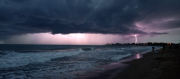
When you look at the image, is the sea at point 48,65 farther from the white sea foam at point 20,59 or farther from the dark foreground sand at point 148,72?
the dark foreground sand at point 148,72

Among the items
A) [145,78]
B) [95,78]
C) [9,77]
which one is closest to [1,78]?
[9,77]

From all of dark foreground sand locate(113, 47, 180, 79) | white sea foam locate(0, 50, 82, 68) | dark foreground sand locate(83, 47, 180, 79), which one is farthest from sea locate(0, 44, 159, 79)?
dark foreground sand locate(113, 47, 180, 79)

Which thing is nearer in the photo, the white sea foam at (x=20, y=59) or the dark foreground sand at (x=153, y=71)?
the dark foreground sand at (x=153, y=71)

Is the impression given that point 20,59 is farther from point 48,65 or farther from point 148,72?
point 148,72

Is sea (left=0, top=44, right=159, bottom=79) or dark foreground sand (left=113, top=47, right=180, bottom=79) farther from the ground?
dark foreground sand (left=113, top=47, right=180, bottom=79)

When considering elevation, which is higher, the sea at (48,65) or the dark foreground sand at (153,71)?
the dark foreground sand at (153,71)

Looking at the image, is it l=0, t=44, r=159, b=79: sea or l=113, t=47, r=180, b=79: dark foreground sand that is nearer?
l=113, t=47, r=180, b=79: dark foreground sand

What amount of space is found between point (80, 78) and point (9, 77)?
17.7ft

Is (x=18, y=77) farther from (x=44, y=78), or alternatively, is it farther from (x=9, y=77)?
(x=44, y=78)

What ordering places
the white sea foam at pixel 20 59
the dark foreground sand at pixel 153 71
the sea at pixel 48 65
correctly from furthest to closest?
the white sea foam at pixel 20 59
the sea at pixel 48 65
the dark foreground sand at pixel 153 71

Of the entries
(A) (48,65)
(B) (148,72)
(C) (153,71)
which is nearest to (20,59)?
(A) (48,65)

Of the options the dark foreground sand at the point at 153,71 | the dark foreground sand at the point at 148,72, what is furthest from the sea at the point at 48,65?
the dark foreground sand at the point at 153,71

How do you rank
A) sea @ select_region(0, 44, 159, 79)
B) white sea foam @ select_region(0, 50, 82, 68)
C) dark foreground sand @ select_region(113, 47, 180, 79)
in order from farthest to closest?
white sea foam @ select_region(0, 50, 82, 68)
sea @ select_region(0, 44, 159, 79)
dark foreground sand @ select_region(113, 47, 180, 79)

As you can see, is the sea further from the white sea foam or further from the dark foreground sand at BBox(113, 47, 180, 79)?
the dark foreground sand at BBox(113, 47, 180, 79)
